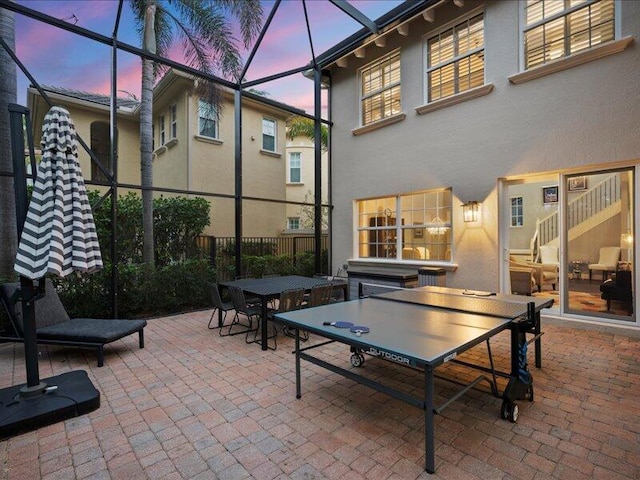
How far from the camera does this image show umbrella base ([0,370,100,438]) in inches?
106

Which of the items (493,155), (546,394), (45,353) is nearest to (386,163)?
(493,155)

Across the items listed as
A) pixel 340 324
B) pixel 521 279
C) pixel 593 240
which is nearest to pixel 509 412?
pixel 340 324

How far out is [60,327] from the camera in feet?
14.3

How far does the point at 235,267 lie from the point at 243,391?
4.47m

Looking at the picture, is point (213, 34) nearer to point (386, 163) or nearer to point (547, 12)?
point (386, 163)

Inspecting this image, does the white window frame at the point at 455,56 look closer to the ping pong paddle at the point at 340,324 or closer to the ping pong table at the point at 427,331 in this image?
the ping pong table at the point at 427,331

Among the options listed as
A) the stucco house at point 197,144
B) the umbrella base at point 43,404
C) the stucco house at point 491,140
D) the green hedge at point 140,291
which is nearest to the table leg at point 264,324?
the green hedge at point 140,291

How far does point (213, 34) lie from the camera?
827 cm

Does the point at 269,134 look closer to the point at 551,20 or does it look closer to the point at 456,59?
the point at 456,59

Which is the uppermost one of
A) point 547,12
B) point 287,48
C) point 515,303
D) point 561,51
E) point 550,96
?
point 287,48

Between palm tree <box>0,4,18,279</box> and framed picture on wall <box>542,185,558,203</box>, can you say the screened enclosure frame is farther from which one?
framed picture on wall <box>542,185,558,203</box>

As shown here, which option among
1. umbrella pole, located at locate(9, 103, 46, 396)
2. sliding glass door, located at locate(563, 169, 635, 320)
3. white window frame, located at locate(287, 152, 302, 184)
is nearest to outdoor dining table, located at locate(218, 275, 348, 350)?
umbrella pole, located at locate(9, 103, 46, 396)

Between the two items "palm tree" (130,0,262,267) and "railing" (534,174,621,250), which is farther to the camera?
"palm tree" (130,0,262,267)

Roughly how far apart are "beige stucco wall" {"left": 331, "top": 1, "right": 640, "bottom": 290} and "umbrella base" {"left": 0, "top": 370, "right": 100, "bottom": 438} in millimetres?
6304
